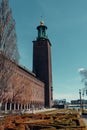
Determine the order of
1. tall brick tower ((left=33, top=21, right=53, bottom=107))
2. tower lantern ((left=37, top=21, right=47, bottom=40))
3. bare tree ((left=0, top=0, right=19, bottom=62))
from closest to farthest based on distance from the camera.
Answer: bare tree ((left=0, top=0, right=19, bottom=62)) < tall brick tower ((left=33, top=21, right=53, bottom=107)) < tower lantern ((left=37, top=21, right=47, bottom=40))

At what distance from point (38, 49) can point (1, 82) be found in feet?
259

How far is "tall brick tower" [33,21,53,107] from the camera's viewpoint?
93.6m

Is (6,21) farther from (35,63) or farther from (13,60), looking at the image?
(35,63)

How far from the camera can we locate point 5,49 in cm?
1734

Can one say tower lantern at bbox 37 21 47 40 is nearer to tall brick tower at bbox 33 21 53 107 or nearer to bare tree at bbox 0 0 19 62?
tall brick tower at bbox 33 21 53 107

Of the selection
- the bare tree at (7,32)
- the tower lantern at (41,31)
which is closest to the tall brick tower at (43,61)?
the tower lantern at (41,31)

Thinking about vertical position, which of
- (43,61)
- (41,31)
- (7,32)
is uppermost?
(41,31)

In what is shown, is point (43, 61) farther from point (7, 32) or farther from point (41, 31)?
point (7, 32)

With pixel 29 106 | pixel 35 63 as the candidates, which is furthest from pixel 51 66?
pixel 29 106

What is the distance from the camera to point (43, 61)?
308 ft

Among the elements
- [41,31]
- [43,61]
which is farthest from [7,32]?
[41,31]

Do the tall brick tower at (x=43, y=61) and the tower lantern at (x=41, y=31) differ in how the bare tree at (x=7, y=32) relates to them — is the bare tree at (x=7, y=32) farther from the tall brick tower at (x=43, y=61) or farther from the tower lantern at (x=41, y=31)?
the tower lantern at (x=41, y=31)

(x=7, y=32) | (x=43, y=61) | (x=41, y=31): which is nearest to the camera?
(x=7, y=32)

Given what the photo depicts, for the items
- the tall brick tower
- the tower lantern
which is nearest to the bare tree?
the tall brick tower
